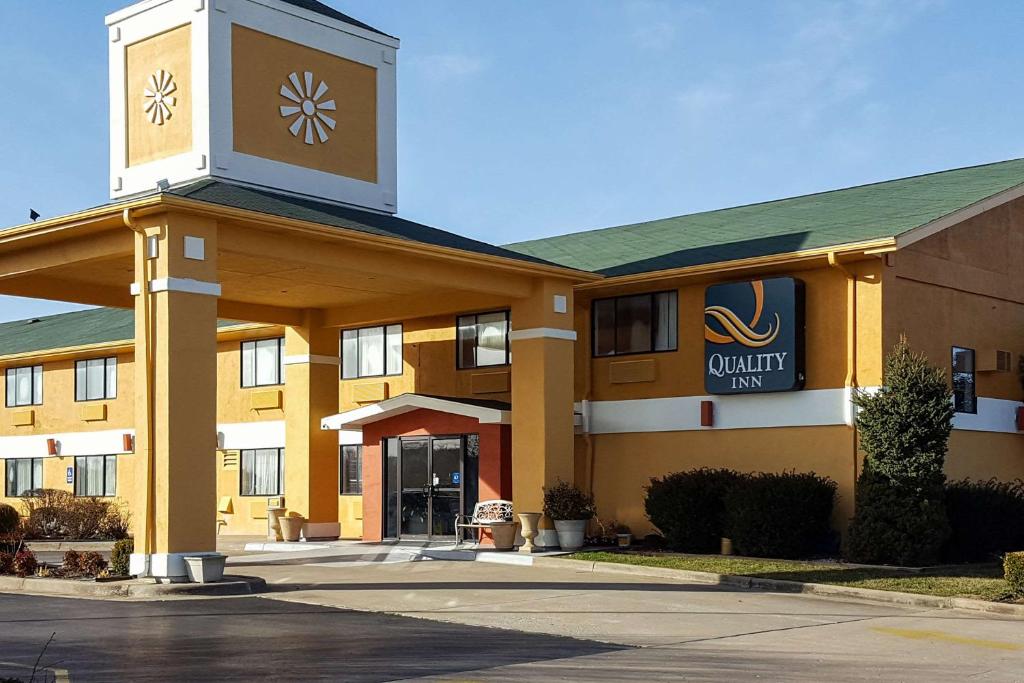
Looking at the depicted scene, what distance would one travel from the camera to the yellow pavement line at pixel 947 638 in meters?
13.3

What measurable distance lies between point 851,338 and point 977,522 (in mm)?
3688

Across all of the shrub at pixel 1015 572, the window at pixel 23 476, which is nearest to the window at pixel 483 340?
the shrub at pixel 1015 572

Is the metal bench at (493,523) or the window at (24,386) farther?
the window at (24,386)

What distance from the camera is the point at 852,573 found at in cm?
1966

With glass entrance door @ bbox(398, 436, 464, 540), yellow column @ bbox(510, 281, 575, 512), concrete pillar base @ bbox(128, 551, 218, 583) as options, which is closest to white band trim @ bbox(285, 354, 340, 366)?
glass entrance door @ bbox(398, 436, 464, 540)

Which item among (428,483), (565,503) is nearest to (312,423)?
(428,483)

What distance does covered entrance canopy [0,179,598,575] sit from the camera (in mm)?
18500

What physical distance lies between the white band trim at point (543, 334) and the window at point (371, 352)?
5844 millimetres

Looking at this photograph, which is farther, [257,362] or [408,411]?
[257,362]

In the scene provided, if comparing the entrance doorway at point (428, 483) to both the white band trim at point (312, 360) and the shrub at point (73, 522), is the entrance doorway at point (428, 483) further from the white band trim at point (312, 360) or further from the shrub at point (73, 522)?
the shrub at point (73, 522)

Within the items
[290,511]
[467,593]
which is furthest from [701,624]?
[290,511]

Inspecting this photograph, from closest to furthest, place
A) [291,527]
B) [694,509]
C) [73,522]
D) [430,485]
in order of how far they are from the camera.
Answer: [694,509] < [430,485] < [291,527] < [73,522]

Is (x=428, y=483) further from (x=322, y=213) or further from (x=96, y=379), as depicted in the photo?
(x=96, y=379)

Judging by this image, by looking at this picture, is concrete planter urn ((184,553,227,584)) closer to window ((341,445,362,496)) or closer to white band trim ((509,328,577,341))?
Answer: white band trim ((509,328,577,341))
